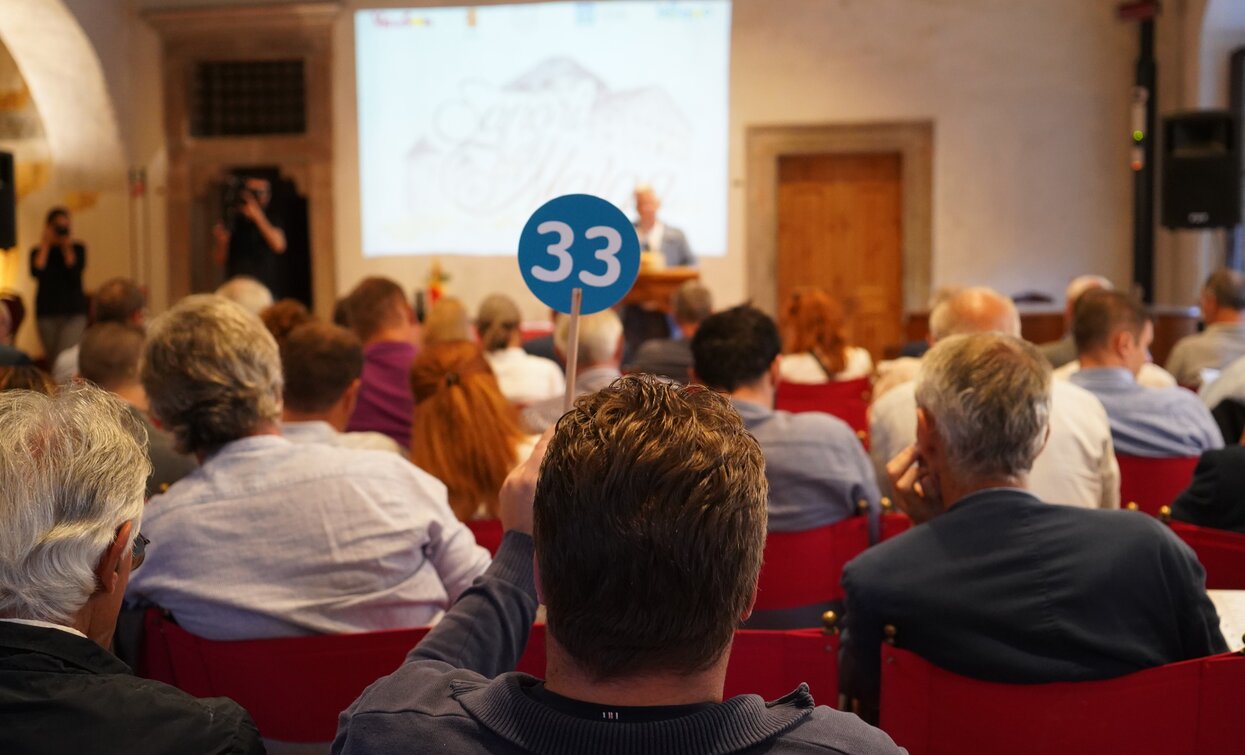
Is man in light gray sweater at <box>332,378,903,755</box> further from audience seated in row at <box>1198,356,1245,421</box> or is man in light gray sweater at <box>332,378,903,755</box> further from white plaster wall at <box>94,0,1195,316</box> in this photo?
white plaster wall at <box>94,0,1195,316</box>

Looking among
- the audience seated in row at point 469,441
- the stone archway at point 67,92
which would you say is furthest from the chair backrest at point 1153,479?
the stone archway at point 67,92

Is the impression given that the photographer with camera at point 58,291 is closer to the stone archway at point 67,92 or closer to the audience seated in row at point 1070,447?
the stone archway at point 67,92

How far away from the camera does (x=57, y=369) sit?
5.68m

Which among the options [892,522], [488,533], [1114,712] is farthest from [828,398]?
[1114,712]

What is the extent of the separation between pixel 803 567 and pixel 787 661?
3.32 feet

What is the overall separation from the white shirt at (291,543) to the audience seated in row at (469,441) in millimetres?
688

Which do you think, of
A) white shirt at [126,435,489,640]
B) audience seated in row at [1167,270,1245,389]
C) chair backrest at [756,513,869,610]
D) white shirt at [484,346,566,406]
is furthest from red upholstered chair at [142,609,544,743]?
audience seated in row at [1167,270,1245,389]

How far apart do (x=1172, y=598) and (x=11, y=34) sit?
1136cm

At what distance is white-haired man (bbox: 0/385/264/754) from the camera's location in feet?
4.31

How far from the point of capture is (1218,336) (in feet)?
19.5

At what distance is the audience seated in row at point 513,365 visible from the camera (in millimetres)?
5371

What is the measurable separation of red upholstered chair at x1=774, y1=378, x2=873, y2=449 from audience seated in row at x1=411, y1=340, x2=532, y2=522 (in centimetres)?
229

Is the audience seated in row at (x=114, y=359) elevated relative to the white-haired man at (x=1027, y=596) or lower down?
elevated

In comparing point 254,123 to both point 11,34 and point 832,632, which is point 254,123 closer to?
point 11,34
